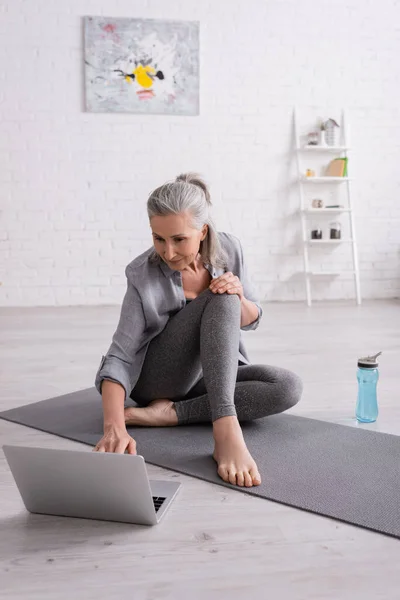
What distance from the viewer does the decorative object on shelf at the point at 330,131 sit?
5484 mm

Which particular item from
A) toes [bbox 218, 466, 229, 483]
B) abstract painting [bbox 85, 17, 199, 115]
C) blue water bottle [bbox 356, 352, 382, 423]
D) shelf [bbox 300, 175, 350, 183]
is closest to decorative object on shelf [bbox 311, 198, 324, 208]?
shelf [bbox 300, 175, 350, 183]

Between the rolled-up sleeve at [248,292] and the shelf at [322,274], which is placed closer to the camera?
the rolled-up sleeve at [248,292]

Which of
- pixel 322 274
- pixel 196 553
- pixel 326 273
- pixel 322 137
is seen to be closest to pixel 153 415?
pixel 196 553

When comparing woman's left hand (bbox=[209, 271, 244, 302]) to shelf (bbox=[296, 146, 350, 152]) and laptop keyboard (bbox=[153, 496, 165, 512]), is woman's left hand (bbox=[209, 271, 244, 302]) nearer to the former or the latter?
laptop keyboard (bbox=[153, 496, 165, 512])

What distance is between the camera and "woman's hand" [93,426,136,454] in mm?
1717

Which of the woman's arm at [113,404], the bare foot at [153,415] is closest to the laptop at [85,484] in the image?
the woman's arm at [113,404]

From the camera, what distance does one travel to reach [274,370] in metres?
2.18

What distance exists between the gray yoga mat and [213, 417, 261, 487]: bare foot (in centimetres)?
2

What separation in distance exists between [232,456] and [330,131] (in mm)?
4174

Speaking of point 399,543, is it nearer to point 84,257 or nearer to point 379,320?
point 379,320

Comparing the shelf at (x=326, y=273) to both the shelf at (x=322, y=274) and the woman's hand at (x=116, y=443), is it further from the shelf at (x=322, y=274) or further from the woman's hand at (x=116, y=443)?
the woman's hand at (x=116, y=443)

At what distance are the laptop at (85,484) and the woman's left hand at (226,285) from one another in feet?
2.05

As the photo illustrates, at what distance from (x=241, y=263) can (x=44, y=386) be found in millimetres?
1064

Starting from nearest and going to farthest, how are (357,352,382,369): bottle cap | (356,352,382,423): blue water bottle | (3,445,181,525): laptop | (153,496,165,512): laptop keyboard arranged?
1. (3,445,181,525): laptop
2. (153,496,165,512): laptop keyboard
3. (357,352,382,369): bottle cap
4. (356,352,382,423): blue water bottle
